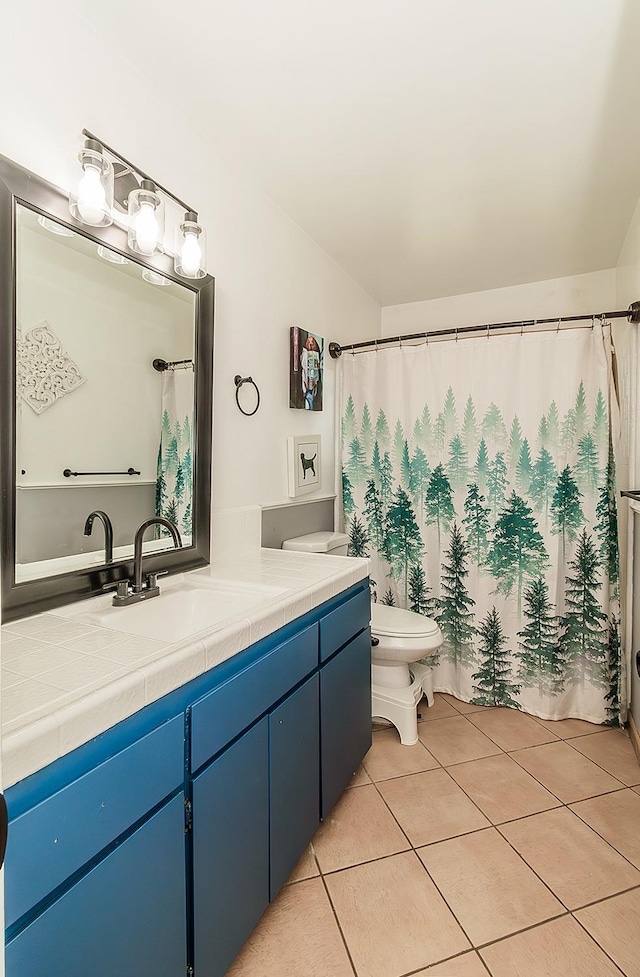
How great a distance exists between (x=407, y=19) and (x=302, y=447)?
161cm

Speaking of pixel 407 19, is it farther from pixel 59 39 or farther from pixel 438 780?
pixel 438 780

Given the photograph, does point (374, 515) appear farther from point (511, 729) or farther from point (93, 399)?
point (93, 399)

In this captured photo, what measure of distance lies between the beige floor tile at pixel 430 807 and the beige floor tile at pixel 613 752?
67cm

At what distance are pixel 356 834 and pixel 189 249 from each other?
6.73 feet

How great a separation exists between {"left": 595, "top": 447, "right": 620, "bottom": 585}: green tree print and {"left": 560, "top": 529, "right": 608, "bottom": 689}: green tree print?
0.16ft

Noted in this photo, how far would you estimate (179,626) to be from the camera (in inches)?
55.8

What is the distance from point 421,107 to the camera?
164cm

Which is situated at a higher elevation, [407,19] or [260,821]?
[407,19]

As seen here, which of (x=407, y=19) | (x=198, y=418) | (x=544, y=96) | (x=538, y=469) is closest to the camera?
(x=407, y=19)

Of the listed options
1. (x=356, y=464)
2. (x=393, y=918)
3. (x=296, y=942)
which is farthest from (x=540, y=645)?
(x=296, y=942)

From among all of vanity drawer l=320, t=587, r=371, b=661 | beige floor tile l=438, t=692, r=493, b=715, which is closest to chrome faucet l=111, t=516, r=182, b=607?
vanity drawer l=320, t=587, r=371, b=661

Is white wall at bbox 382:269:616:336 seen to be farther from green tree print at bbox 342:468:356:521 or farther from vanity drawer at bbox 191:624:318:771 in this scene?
vanity drawer at bbox 191:624:318:771

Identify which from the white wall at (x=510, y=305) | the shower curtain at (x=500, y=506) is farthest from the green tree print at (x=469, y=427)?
the white wall at (x=510, y=305)

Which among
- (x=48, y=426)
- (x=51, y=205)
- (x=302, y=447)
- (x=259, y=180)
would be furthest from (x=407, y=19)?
(x=302, y=447)
